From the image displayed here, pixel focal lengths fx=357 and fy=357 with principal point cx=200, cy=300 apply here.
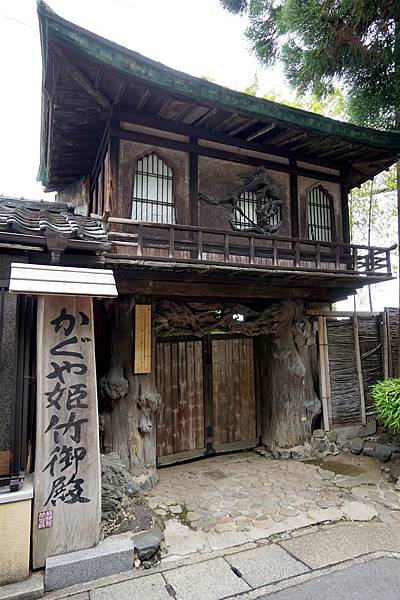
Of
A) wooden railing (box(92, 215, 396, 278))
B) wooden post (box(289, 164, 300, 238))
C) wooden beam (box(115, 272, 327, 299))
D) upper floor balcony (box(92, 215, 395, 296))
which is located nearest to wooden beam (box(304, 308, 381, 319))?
wooden beam (box(115, 272, 327, 299))

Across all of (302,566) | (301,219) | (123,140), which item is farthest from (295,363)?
(123,140)

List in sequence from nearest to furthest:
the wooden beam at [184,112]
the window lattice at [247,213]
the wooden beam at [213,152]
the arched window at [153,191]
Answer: the wooden beam at [184,112], the wooden beam at [213,152], the arched window at [153,191], the window lattice at [247,213]

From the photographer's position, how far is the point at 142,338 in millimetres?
6809

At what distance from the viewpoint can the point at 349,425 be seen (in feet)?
30.3

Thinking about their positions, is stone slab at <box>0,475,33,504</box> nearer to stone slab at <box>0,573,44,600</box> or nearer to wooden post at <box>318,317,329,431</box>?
stone slab at <box>0,573,44,600</box>

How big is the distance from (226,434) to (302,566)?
179 inches

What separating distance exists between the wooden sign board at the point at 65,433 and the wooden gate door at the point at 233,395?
4.73 meters

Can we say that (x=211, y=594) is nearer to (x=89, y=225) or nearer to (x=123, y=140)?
(x=89, y=225)

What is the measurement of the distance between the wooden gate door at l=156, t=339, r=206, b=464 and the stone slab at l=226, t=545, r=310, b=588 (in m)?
3.67

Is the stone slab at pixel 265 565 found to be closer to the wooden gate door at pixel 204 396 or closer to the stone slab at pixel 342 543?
the stone slab at pixel 342 543

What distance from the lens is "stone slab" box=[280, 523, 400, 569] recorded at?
4395 mm

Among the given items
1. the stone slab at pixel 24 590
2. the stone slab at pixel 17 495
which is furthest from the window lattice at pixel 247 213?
the stone slab at pixel 24 590

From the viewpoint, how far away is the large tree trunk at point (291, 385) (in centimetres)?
841

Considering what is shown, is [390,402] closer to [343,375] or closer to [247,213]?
[343,375]
